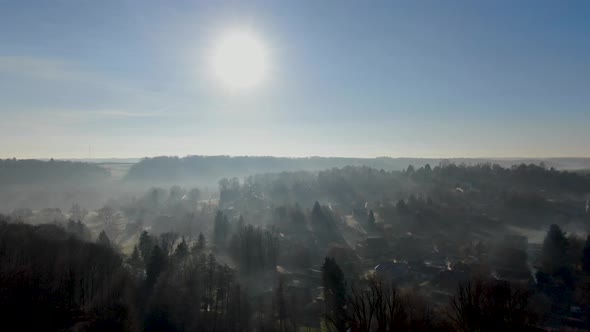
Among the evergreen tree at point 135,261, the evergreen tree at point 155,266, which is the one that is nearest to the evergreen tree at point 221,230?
the evergreen tree at point 135,261

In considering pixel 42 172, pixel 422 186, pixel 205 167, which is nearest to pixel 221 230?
pixel 422 186

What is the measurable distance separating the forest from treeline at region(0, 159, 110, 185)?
33.7 m

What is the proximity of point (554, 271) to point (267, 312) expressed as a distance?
82.0 feet

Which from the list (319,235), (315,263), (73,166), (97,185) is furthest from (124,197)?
(315,263)

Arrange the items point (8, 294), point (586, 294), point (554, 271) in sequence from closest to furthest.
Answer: point (8, 294) → point (586, 294) → point (554, 271)

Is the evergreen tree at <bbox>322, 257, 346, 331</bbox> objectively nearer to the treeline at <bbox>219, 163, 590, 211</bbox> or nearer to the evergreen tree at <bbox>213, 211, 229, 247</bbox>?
the evergreen tree at <bbox>213, 211, 229, 247</bbox>

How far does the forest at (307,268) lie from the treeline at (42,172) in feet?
111

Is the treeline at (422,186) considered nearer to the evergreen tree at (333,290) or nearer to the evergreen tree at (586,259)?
the evergreen tree at (586,259)

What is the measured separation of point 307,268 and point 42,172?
89280 millimetres

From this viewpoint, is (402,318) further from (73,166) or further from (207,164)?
(207,164)

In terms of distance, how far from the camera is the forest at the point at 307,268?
58.4 ft

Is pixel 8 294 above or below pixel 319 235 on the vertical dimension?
above

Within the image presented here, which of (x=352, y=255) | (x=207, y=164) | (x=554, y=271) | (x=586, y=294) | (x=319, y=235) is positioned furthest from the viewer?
(x=207, y=164)

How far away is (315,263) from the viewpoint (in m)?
41.7
